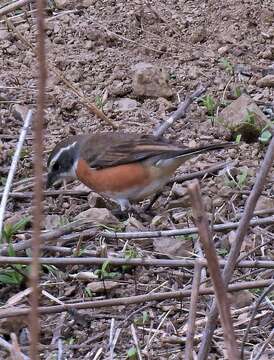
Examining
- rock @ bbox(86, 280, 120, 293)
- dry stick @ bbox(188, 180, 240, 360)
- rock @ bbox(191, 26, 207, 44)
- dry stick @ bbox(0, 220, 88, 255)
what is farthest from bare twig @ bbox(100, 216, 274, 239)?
dry stick @ bbox(188, 180, 240, 360)

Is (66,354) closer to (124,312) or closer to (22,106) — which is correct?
(124,312)

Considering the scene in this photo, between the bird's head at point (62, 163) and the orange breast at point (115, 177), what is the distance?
0.25 feet

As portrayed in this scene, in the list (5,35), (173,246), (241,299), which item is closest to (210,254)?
(241,299)

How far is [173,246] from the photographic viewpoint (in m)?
5.30

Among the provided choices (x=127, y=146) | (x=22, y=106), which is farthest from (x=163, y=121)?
(x=22, y=106)

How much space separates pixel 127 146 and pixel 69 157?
409 mm

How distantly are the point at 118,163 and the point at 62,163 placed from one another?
1.31 feet

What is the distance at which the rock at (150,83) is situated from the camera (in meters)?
7.36

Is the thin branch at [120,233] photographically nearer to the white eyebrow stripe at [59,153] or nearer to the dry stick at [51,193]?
the dry stick at [51,193]

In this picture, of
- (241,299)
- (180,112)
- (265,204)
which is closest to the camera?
(241,299)

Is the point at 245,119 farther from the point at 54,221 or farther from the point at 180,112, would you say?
the point at 54,221

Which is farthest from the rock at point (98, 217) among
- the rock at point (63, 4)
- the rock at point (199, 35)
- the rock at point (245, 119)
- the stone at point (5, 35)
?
the rock at point (63, 4)

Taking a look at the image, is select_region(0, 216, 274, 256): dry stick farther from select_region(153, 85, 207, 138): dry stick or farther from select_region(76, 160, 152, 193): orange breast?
select_region(153, 85, 207, 138): dry stick

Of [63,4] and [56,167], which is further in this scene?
[63,4]
